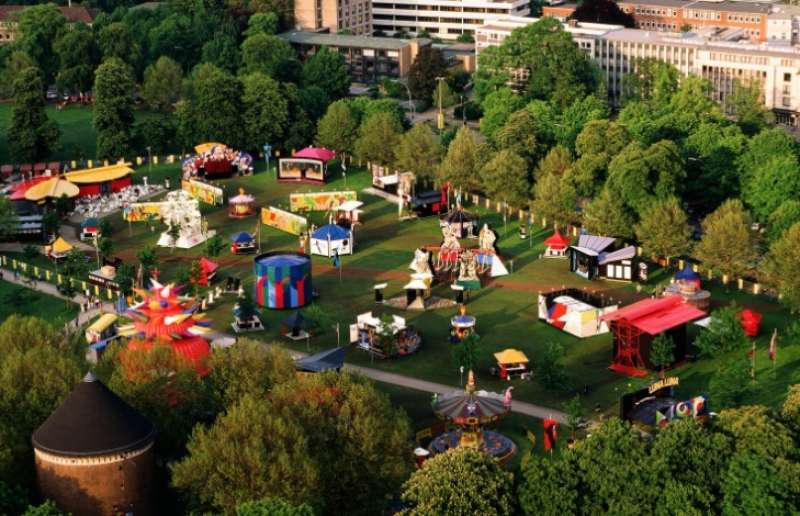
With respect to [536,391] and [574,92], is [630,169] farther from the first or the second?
[574,92]

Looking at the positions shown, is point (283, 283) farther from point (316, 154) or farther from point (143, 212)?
point (316, 154)

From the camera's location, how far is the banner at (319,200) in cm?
15875

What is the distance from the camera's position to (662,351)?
115562 mm

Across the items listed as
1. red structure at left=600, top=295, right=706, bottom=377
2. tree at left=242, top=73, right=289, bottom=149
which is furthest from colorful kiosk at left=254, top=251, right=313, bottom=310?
tree at left=242, top=73, right=289, bottom=149

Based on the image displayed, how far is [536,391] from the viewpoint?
11400 cm

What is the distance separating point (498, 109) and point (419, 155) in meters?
19.0

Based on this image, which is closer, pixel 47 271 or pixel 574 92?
pixel 47 271

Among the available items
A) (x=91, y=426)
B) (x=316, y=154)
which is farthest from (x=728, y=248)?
(x=91, y=426)

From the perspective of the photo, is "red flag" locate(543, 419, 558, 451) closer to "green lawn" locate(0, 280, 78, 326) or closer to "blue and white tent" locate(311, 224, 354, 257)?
"green lawn" locate(0, 280, 78, 326)

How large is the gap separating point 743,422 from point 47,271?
2668 inches

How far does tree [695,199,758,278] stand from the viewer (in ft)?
437

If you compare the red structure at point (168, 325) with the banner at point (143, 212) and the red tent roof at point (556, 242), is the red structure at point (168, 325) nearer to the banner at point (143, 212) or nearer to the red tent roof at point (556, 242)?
the red tent roof at point (556, 242)

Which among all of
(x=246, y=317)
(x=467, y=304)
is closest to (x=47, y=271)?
(x=246, y=317)

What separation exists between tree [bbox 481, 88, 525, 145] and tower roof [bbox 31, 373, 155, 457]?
88227 millimetres
